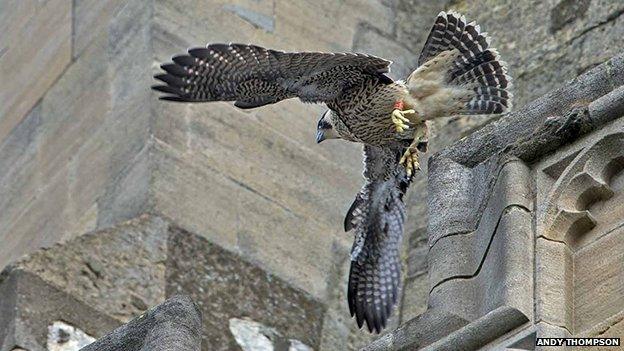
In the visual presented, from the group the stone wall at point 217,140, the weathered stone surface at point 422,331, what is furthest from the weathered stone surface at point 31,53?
the weathered stone surface at point 422,331

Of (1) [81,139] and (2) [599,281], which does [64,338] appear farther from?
(2) [599,281]

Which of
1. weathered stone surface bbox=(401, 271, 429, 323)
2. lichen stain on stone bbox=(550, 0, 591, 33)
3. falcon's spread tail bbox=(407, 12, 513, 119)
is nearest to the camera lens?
falcon's spread tail bbox=(407, 12, 513, 119)

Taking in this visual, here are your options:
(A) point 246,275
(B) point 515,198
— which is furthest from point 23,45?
(B) point 515,198

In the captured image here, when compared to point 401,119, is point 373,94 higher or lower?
higher

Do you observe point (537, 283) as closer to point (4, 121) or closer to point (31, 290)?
point (31, 290)

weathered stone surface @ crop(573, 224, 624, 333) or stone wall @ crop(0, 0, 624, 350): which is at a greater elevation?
stone wall @ crop(0, 0, 624, 350)

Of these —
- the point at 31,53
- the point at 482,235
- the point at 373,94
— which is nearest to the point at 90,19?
the point at 31,53

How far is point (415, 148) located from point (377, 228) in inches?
26.6

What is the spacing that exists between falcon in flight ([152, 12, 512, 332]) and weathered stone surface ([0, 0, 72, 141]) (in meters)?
2.55

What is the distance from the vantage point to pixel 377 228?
10797 millimetres

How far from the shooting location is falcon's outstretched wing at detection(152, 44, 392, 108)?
33.4 feet

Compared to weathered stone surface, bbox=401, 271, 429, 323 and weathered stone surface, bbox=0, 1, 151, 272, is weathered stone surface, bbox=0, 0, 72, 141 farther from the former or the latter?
weathered stone surface, bbox=401, 271, 429, 323

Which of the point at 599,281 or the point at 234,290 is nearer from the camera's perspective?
the point at 599,281

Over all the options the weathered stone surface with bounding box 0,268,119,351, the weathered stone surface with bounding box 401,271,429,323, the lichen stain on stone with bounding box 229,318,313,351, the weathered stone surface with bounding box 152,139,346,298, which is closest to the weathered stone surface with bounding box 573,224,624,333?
the weathered stone surface with bounding box 0,268,119,351
